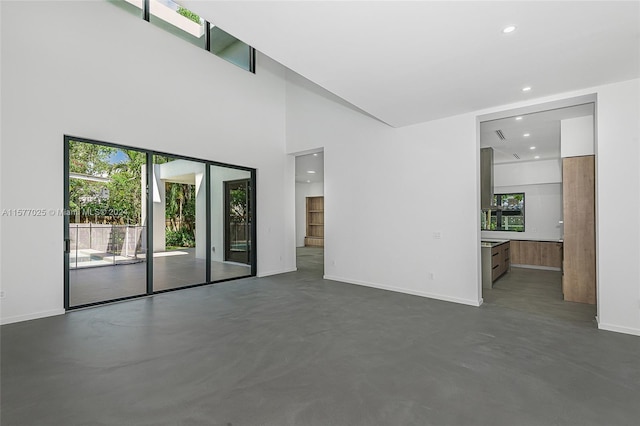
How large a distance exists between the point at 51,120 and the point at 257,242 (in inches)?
156

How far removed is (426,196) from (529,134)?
2733 millimetres

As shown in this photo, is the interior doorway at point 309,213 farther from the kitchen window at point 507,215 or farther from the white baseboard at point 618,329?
the white baseboard at point 618,329

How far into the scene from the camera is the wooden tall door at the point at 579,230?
4730 millimetres

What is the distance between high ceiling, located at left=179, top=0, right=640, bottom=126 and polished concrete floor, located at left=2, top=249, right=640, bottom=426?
290 centimetres

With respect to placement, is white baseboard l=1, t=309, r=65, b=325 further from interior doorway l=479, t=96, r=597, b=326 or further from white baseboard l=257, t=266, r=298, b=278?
interior doorway l=479, t=96, r=597, b=326

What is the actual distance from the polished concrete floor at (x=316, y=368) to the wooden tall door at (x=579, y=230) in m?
1.16

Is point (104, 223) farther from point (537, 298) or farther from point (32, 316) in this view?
point (537, 298)

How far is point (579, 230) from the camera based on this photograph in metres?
4.82

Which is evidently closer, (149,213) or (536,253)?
(149,213)

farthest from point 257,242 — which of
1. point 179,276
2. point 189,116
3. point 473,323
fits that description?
point 473,323

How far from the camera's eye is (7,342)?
3.24 m

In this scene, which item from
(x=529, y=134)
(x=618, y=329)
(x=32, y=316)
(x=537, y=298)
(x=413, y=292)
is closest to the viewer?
(x=618, y=329)

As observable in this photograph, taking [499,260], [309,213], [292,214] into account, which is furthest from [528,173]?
[309,213]

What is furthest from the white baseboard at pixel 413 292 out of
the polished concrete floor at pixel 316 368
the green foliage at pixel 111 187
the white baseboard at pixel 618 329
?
the green foliage at pixel 111 187
